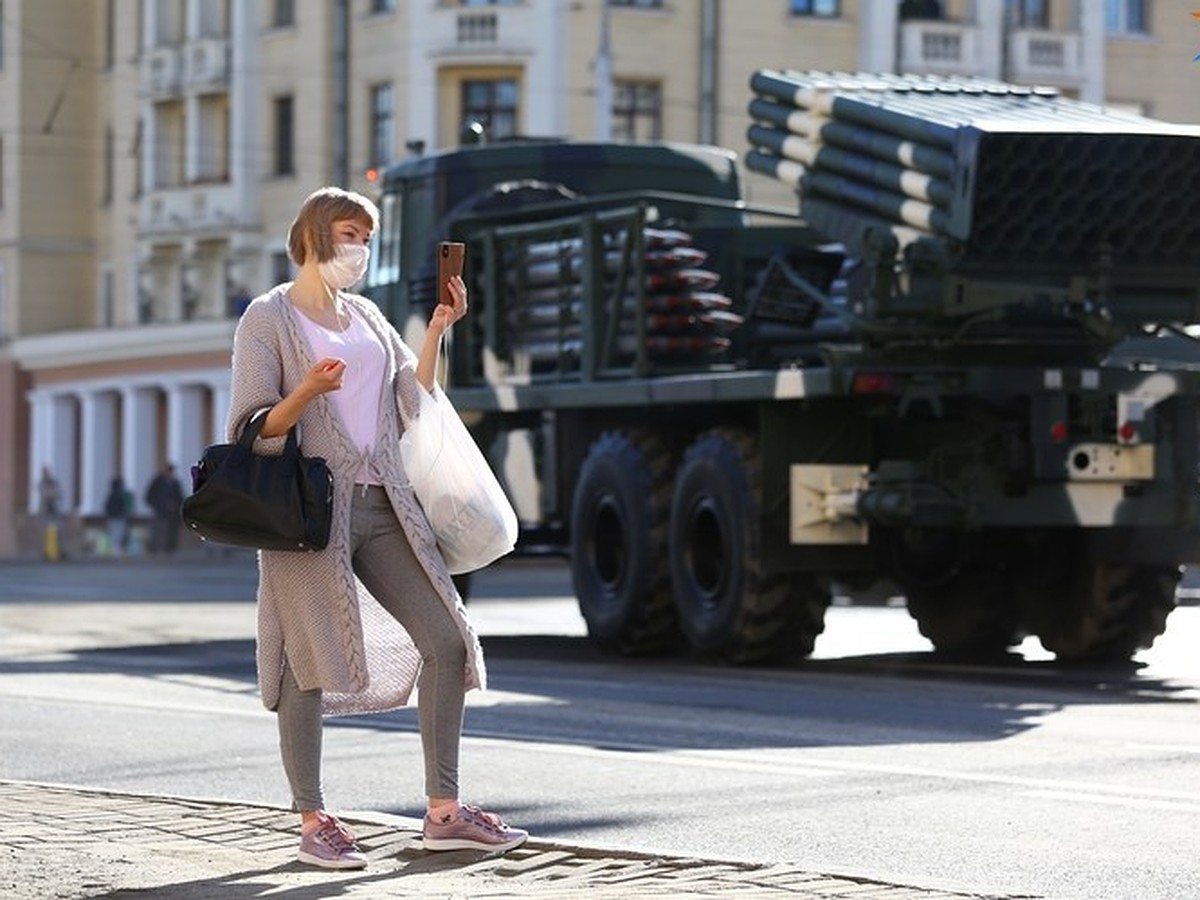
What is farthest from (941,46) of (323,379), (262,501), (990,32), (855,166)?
(262,501)

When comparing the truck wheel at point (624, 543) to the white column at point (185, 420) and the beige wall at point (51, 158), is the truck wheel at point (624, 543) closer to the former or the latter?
the white column at point (185, 420)

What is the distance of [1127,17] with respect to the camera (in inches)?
2552

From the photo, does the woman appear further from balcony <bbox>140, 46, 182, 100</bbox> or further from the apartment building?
balcony <bbox>140, 46, 182, 100</bbox>

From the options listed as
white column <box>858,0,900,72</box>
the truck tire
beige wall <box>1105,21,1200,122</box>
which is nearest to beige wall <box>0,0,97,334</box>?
white column <box>858,0,900,72</box>

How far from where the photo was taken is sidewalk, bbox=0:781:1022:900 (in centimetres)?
872

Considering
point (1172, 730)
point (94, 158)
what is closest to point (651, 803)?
point (1172, 730)

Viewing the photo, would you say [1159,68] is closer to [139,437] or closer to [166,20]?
[166,20]

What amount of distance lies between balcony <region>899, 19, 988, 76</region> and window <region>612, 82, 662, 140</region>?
174 inches

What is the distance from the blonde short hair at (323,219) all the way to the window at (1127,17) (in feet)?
183

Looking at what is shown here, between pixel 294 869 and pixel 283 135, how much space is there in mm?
56382

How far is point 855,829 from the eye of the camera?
10.4 m

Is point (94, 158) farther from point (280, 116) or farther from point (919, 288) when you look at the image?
point (919, 288)

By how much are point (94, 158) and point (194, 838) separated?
6391 centimetres

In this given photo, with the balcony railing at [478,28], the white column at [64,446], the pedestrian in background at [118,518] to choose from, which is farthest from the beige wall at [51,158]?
the balcony railing at [478,28]
